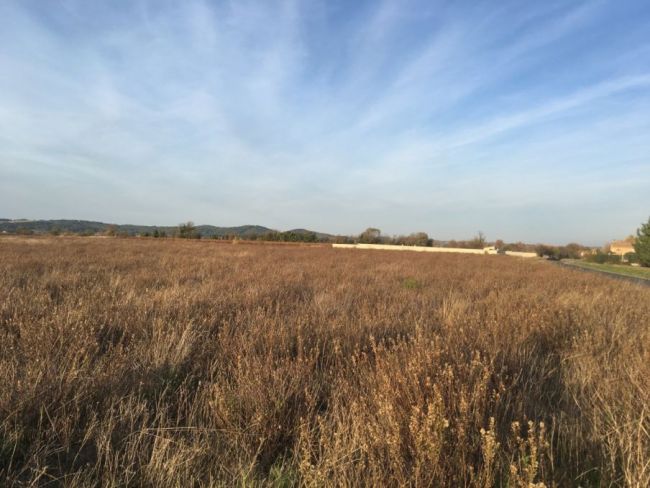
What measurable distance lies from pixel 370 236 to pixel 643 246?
41172mm

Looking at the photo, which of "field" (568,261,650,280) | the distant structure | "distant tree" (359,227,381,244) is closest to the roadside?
"field" (568,261,650,280)

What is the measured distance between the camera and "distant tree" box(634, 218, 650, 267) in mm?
41975

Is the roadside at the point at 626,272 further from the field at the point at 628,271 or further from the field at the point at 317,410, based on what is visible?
the field at the point at 317,410

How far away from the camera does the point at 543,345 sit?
14.0 ft

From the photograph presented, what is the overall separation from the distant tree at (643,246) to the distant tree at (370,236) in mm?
38703

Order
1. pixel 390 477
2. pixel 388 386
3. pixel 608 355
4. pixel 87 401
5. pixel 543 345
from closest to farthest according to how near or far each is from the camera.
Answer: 1. pixel 390 477
2. pixel 388 386
3. pixel 87 401
4. pixel 608 355
5. pixel 543 345

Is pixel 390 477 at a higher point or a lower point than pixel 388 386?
lower

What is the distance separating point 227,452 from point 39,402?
136 cm

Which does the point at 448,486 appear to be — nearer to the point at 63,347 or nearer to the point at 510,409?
the point at 510,409

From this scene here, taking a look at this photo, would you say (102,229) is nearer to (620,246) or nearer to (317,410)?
(317,410)

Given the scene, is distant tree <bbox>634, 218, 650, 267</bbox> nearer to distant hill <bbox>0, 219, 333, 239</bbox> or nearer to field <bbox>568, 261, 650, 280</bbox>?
field <bbox>568, 261, 650, 280</bbox>

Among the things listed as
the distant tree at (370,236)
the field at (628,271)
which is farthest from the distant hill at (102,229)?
the field at (628,271)

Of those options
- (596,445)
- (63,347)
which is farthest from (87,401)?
(596,445)

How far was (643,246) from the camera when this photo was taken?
4275cm
